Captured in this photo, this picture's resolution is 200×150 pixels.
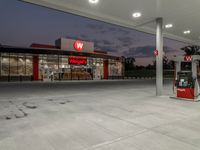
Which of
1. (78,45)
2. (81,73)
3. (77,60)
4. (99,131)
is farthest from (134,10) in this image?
(78,45)

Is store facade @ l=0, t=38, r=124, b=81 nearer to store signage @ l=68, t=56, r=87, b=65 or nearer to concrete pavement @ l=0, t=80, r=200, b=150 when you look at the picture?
store signage @ l=68, t=56, r=87, b=65

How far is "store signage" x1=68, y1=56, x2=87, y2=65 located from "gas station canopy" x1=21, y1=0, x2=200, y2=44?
57.6ft

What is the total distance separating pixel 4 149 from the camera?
2.87 meters

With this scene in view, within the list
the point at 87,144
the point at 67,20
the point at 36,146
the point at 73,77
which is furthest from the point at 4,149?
the point at 67,20

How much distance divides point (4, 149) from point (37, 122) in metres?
1.54

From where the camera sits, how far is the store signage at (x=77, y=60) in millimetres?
27234

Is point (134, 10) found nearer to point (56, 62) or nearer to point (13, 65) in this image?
point (56, 62)

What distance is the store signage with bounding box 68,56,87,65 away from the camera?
2723cm

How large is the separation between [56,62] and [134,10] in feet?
69.1

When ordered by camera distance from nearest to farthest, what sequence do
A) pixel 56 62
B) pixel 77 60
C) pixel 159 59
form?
pixel 159 59 → pixel 56 62 → pixel 77 60

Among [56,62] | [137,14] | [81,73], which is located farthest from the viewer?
[81,73]

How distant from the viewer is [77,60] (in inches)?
1102

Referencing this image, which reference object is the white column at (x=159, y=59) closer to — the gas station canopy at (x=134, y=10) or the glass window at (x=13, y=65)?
the gas station canopy at (x=134, y=10)

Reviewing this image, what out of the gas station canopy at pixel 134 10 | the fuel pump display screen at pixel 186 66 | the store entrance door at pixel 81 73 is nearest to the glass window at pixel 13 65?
the store entrance door at pixel 81 73
